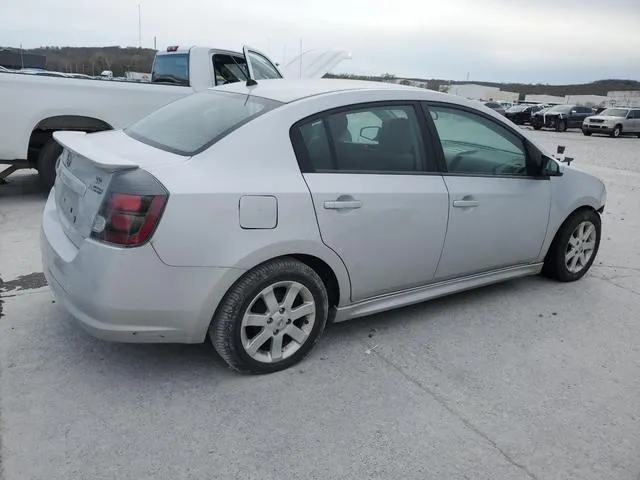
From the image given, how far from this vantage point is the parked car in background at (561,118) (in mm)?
31625

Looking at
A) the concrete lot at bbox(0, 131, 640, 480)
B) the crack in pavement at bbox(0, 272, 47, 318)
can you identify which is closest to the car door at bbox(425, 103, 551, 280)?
the concrete lot at bbox(0, 131, 640, 480)

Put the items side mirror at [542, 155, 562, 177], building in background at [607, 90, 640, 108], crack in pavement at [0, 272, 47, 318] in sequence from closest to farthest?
crack in pavement at [0, 272, 47, 318] < side mirror at [542, 155, 562, 177] < building in background at [607, 90, 640, 108]

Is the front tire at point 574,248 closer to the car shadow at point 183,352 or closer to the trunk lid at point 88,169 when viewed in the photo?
the car shadow at point 183,352

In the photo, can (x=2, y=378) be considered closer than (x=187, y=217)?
No

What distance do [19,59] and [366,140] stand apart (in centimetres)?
1589

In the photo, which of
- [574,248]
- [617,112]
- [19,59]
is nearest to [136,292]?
[574,248]

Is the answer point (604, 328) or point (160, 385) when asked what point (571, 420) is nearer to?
point (604, 328)

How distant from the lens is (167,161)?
9.07ft

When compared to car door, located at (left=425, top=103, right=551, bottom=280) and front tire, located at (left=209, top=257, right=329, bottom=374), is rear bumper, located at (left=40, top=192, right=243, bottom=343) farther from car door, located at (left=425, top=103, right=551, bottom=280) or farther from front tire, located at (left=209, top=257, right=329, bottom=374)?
car door, located at (left=425, top=103, right=551, bottom=280)

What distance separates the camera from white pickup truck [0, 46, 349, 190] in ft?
19.9

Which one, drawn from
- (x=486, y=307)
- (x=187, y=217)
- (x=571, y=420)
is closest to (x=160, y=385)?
(x=187, y=217)

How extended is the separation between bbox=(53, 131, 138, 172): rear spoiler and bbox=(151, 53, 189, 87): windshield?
15.0 ft

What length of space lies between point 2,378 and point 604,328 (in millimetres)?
3976

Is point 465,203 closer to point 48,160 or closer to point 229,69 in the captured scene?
point 48,160
